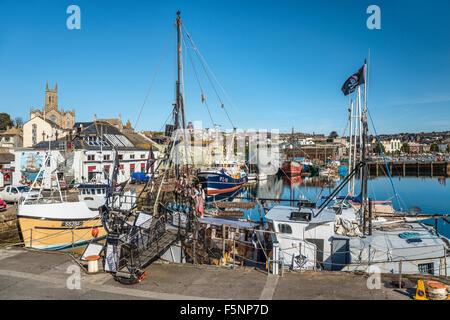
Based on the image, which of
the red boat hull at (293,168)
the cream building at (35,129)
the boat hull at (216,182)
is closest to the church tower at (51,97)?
the cream building at (35,129)

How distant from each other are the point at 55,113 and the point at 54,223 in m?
96.0

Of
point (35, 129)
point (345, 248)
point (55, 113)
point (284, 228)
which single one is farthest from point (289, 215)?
point (55, 113)

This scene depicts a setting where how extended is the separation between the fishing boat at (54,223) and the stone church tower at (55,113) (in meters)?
85.1

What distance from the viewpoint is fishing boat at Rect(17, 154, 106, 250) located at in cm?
2105

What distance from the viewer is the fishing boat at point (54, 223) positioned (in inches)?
829

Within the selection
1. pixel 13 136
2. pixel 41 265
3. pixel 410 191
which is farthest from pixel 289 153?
Result: pixel 41 265

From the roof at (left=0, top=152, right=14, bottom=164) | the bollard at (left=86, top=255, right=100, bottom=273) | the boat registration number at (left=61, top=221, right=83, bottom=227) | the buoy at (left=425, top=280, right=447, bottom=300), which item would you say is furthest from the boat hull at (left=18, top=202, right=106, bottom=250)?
the roof at (left=0, top=152, right=14, bottom=164)

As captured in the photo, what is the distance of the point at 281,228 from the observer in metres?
16.8

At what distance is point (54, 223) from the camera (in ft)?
71.7

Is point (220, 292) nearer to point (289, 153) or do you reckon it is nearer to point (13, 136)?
point (13, 136)

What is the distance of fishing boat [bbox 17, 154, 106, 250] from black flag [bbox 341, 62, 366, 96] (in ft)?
75.2

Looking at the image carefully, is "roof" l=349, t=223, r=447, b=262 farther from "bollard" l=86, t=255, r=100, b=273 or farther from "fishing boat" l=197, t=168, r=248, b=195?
"fishing boat" l=197, t=168, r=248, b=195

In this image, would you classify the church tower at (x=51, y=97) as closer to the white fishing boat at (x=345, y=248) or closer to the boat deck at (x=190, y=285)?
the boat deck at (x=190, y=285)
